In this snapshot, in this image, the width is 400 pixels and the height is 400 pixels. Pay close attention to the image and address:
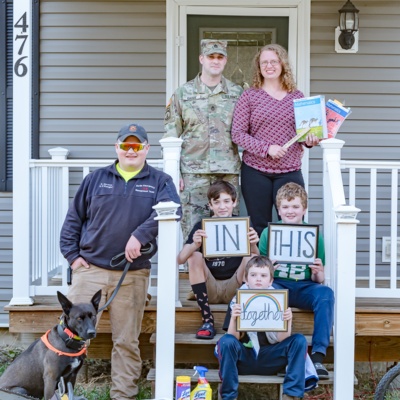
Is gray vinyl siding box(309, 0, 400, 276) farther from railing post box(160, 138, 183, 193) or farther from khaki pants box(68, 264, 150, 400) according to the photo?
khaki pants box(68, 264, 150, 400)

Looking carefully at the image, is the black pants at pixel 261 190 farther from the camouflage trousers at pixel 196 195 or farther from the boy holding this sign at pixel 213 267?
the boy holding this sign at pixel 213 267

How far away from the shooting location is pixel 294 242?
487 centimetres

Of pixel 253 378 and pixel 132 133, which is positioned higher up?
pixel 132 133

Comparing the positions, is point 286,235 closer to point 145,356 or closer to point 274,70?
point 274,70

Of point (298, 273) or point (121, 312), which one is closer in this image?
point (121, 312)

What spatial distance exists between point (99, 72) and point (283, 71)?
217cm

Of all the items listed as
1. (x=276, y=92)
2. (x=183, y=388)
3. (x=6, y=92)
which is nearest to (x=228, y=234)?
(x=183, y=388)

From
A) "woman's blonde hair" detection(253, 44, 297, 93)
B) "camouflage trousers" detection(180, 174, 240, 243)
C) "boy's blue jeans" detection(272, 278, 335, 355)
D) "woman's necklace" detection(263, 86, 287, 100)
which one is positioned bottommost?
"boy's blue jeans" detection(272, 278, 335, 355)

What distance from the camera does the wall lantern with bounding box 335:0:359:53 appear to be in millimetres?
6562

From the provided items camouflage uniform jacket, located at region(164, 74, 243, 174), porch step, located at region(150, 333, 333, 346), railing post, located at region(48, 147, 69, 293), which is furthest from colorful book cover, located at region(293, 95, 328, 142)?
railing post, located at region(48, 147, 69, 293)

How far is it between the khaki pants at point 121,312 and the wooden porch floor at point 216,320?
33 cm

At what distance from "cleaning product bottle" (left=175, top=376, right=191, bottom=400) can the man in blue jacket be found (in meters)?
0.40

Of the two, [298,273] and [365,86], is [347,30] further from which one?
[298,273]

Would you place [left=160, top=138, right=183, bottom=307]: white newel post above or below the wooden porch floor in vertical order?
above
